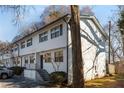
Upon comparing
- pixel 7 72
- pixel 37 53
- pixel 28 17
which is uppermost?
pixel 28 17

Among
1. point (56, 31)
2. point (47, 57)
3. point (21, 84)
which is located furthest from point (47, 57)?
point (21, 84)

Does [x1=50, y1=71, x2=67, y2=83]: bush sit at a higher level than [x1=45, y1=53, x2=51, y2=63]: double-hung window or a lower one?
lower

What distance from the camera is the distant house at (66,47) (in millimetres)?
15273

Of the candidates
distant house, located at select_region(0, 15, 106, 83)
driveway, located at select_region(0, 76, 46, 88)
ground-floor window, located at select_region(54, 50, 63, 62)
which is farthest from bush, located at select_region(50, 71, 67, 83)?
ground-floor window, located at select_region(54, 50, 63, 62)

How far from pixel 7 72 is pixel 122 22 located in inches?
320

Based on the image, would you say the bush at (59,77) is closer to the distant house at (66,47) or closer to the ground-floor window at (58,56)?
the distant house at (66,47)

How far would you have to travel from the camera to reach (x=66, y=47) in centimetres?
1536

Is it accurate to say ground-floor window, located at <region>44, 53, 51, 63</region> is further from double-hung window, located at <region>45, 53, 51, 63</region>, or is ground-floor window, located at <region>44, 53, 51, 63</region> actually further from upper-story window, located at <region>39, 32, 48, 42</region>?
upper-story window, located at <region>39, 32, 48, 42</region>

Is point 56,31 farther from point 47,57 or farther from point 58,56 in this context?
point 47,57

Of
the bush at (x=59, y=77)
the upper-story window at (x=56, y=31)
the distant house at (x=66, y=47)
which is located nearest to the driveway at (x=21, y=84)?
the bush at (x=59, y=77)

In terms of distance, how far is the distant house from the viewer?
1527cm
